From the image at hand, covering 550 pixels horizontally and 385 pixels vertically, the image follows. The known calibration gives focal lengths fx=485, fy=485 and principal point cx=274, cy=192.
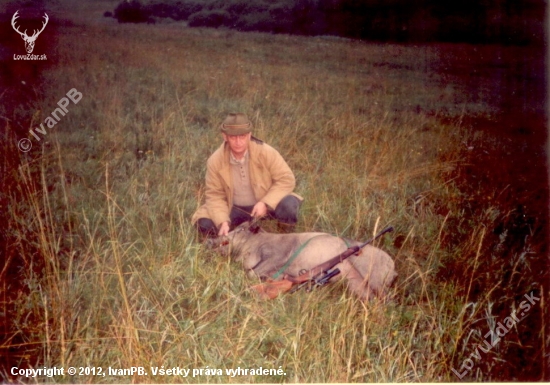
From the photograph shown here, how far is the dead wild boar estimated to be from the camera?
2.54 meters

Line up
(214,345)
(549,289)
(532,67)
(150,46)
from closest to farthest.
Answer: (214,345) < (549,289) < (532,67) < (150,46)

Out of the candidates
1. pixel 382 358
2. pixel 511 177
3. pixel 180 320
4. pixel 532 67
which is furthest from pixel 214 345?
pixel 532 67

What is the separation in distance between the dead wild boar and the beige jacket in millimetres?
252

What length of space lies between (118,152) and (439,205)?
198cm

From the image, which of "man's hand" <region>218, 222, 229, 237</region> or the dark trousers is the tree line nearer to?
the dark trousers

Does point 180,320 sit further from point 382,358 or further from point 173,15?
point 173,15

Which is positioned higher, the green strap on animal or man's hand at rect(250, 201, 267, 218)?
man's hand at rect(250, 201, 267, 218)

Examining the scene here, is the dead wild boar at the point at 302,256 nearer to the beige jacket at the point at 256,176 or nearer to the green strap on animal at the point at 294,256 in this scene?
the green strap on animal at the point at 294,256

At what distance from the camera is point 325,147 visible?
317 centimetres

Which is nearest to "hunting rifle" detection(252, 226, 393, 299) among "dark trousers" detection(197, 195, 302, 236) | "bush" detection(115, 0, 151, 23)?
"dark trousers" detection(197, 195, 302, 236)

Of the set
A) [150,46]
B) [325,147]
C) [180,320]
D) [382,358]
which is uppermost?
[150,46]

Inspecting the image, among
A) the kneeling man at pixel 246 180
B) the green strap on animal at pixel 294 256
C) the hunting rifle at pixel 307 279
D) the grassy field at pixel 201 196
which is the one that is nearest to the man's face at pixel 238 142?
the kneeling man at pixel 246 180

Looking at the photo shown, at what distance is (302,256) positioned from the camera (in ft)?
8.77

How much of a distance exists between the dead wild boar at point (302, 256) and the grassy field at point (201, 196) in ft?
0.27
